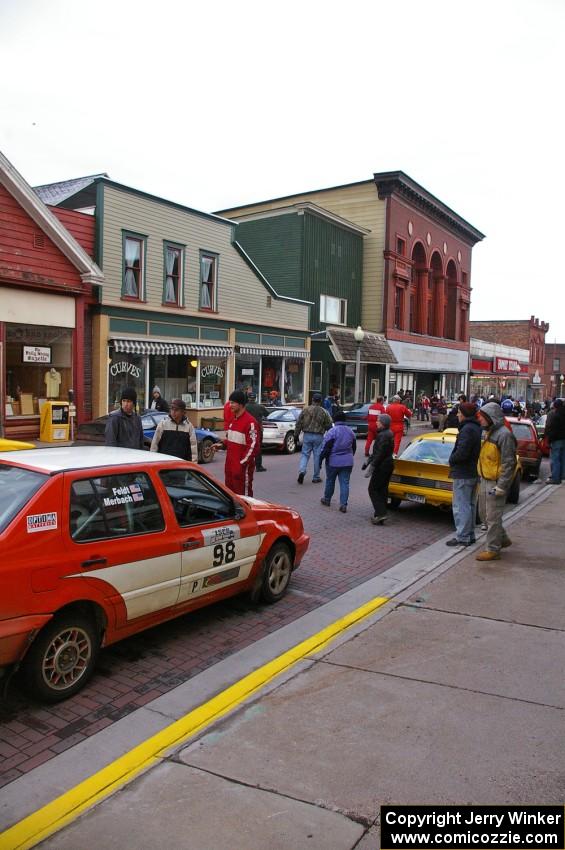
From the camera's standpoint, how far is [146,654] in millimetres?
5543

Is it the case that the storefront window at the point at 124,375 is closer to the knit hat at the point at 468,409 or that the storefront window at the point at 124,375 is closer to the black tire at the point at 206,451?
the black tire at the point at 206,451

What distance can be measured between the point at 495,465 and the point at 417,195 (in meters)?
34.9

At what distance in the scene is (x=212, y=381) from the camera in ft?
85.5

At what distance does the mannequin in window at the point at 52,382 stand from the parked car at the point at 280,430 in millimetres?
6057

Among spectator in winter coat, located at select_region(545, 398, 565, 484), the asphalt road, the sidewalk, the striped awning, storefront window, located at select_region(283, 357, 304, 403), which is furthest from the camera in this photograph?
storefront window, located at select_region(283, 357, 304, 403)

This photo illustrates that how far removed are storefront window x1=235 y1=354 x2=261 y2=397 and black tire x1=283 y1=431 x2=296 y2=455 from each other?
685cm

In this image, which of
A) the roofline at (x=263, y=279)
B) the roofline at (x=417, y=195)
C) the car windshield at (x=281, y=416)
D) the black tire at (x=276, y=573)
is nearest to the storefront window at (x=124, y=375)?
the car windshield at (x=281, y=416)

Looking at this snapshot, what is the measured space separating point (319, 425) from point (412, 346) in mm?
29655

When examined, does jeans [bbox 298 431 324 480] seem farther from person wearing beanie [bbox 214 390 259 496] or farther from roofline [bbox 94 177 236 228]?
roofline [bbox 94 177 236 228]

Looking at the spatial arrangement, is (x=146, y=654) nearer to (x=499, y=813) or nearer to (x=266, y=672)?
(x=266, y=672)

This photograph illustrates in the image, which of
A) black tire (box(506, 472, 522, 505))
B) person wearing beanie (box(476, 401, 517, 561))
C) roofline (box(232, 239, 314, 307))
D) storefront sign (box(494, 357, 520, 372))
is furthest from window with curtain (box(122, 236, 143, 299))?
storefront sign (box(494, 357, 520, 372))

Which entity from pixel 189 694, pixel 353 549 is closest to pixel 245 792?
pixel 189 694

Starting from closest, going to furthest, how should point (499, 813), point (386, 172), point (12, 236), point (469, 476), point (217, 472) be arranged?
point (499, 813) < point (469, 476) < point (217, 472) < point (12, 236) < point (386, 172)

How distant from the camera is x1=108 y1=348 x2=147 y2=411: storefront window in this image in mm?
21688
